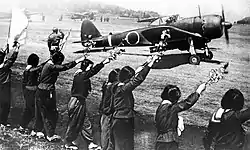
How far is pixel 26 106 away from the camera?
5.35m

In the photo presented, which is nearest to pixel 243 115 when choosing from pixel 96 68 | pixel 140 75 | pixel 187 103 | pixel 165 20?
pixel 187 103

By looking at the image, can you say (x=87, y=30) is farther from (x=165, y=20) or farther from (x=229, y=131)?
(x=229, y=131)

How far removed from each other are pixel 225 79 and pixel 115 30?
4.38 ft

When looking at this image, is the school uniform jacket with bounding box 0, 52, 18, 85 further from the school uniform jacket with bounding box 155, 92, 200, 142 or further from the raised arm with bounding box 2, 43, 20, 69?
the school uniform jacket with bounding box 155, 92, 200, 142

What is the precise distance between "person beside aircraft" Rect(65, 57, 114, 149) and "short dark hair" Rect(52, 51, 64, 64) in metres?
0.27

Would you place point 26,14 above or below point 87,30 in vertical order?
above

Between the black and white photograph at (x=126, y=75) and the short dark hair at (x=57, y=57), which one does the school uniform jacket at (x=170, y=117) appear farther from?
the short dark hair at (x=57, y=57)

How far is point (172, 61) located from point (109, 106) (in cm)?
86

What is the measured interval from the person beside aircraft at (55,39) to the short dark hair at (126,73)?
943 mm

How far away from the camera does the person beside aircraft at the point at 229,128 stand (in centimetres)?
414

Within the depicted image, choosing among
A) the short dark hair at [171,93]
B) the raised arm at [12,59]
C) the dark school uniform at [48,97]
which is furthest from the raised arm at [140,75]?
the raised arm at [12,59]

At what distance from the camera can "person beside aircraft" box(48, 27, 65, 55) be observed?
5.17 metres

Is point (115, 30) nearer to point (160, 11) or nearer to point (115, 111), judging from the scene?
point (160, 11)

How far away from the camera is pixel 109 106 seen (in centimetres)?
473
